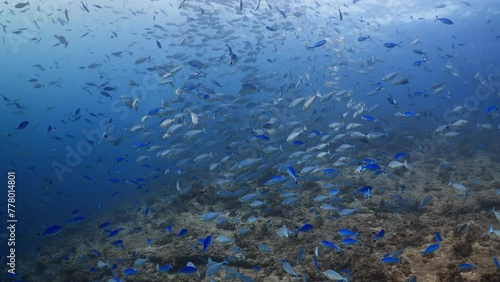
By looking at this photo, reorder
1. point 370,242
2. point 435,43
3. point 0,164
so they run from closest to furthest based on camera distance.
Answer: point 370,242 → point 435,43 → point 0,164

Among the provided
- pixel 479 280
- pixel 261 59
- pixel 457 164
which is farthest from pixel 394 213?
pixel 261 59

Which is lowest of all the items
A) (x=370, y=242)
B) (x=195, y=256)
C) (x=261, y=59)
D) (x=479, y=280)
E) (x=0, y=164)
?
(x=0, y=164)

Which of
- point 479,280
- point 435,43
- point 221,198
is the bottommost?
point 435,43

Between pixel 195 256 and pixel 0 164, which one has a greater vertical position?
pixel 195 256

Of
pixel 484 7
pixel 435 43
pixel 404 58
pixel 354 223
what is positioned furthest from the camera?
pixel 404 58

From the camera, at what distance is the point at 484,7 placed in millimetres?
31906

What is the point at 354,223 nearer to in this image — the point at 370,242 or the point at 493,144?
the point at 370,242

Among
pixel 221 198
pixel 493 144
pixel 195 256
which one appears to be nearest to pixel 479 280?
pixel 195 256

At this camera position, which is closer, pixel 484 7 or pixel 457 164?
pixel 457 164

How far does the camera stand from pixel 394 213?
832 cm

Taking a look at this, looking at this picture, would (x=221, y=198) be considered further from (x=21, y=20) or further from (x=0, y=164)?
(x=0, y=164)

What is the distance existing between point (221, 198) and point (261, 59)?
219 ft

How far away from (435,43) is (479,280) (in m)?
54.9

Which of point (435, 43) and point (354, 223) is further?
point (435, 43)
